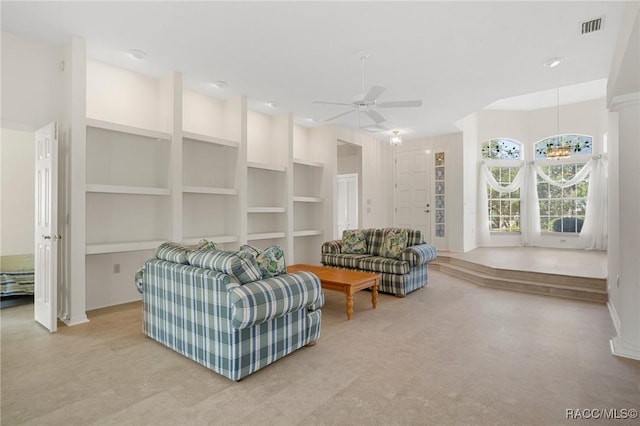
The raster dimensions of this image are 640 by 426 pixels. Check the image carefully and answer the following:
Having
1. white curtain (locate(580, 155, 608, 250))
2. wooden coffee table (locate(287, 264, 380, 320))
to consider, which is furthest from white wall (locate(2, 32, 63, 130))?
white curtain (locate(580, 155, 608, 250))

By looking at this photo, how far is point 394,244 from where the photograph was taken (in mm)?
5211

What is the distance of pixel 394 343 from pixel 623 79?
10.2 ft

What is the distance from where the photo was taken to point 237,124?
216 inches

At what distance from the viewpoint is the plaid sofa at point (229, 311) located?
2359 mm

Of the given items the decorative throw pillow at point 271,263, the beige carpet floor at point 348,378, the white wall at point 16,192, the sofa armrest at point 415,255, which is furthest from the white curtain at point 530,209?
the white wall at point 16,192

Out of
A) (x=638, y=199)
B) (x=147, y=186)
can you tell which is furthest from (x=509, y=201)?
(x=147, y=186)

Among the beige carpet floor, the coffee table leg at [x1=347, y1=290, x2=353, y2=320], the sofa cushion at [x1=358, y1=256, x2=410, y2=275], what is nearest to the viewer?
the beige carpet floor

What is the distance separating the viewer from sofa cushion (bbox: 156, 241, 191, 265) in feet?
9.45

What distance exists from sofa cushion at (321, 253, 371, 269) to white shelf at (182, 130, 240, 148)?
2.39 meters

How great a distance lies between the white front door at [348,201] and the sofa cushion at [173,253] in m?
5.70

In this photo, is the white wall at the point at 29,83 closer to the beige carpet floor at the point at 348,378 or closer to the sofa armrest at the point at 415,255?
the beige carpet floor at the point at 348,378

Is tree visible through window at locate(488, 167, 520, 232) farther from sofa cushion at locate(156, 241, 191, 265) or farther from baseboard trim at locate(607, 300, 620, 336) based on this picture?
sofa cushion at locate(156, 241, 191, 265)

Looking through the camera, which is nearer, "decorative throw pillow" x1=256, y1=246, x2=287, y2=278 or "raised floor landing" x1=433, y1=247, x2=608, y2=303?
"decorative throw pillow" x1=256, y1=246, x2=287, y2=278

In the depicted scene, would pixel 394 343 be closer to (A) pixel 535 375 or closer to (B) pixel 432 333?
(B) pixel 432 333
